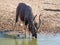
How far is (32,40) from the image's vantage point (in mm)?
12336

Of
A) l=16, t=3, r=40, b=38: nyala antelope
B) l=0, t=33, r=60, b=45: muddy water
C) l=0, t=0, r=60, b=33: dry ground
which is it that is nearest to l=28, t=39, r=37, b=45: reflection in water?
l=0, t=33, r=60, b=45: muddy water

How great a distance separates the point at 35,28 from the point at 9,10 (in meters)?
3.91

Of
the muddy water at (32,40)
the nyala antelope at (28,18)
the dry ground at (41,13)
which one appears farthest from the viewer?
the dry ground at (41,13)

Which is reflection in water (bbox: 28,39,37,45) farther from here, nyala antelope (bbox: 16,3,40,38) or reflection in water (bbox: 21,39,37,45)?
nyala antelope (bbox: 16,3,40,38)

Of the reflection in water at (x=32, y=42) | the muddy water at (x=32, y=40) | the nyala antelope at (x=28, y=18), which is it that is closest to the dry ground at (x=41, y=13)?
the nyala antelope at (x=28, y=18)

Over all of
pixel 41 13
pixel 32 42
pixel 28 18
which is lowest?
pixel 32 42

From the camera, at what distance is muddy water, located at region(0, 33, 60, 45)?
11.9 meters

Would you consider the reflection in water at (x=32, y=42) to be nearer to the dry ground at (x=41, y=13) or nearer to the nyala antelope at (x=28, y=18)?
the nyala antelope at (x=28, y=18)

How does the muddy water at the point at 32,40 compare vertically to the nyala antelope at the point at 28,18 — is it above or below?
below

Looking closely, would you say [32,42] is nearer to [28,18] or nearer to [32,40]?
[32,40]

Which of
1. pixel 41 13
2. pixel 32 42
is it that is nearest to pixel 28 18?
pixel 32 42

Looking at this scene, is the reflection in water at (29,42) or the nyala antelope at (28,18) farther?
the nyala antelope at (28,18)

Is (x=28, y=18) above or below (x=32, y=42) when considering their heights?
above

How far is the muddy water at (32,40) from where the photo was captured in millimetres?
11914
